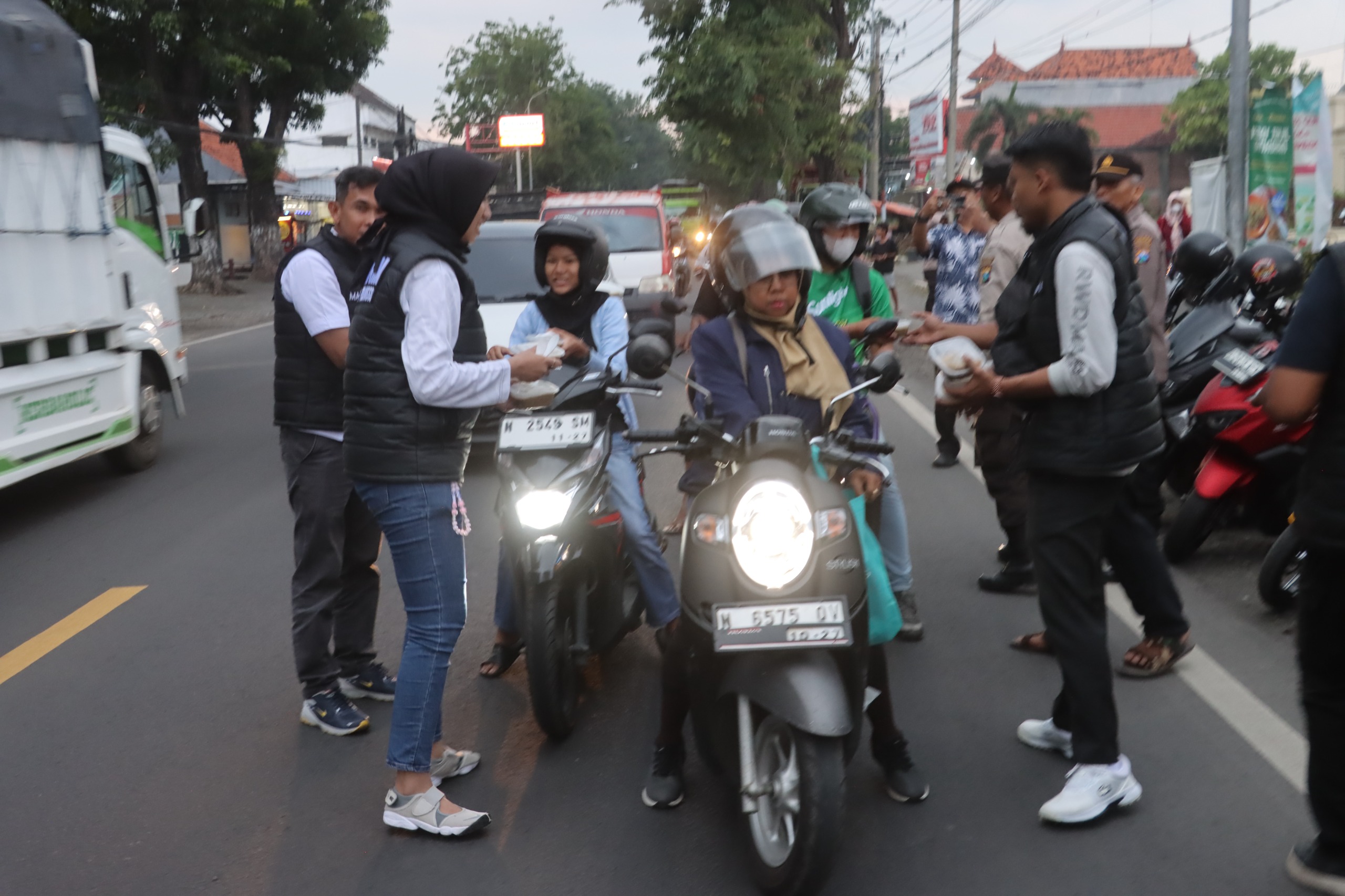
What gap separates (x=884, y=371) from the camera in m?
3.48

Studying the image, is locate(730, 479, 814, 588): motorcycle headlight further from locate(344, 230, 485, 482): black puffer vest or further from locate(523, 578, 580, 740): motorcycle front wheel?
locate(523, 578, 580, 740): motorcycle front wheel

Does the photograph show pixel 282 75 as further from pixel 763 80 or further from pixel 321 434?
pixel 321 434

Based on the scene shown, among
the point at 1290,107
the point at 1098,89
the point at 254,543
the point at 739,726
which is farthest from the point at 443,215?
the point at 1098,89

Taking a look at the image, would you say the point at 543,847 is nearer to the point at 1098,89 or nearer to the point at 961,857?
the point at 961,857

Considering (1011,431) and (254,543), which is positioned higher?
(1011,431)

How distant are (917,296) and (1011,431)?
59.6ft

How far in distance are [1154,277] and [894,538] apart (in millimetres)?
1622

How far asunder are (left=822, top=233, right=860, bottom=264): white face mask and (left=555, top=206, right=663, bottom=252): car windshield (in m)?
11.5

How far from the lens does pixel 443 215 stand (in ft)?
11.3

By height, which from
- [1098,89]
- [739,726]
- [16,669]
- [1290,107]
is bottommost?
[16,669]

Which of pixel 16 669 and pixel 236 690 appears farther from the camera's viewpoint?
pixel 16 669

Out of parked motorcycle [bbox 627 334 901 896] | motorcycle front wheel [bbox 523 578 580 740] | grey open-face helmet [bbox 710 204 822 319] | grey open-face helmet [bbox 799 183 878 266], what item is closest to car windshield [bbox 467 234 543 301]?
grey open-face helmet [bbox 799 183 878 266]

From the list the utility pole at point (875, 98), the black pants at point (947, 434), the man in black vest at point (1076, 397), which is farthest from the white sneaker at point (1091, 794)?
the utility pole at point (875, 98)

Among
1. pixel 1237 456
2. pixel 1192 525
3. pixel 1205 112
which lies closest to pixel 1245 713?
pixel 1192 525
